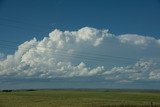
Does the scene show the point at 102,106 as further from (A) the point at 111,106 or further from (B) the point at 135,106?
(B) the point at 135,106

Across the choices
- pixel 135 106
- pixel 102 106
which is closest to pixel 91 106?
pixel 102 106

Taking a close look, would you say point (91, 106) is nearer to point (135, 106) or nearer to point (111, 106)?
point (111, 106)

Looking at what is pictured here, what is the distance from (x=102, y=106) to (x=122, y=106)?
269 cm

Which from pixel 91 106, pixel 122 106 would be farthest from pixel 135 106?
pixel 91 106

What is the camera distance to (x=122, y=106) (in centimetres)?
4638

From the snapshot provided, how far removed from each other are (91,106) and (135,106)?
589cm

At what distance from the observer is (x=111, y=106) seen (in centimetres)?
4681

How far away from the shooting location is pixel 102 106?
46312mm

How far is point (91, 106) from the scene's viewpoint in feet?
152

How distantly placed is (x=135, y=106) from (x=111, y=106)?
3.22 m

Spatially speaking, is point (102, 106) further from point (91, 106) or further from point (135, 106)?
point (135, 106)

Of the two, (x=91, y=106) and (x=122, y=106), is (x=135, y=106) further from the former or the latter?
(x=91, y=106)

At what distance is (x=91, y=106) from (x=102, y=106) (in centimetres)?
148

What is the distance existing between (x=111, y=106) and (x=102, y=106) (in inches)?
53.3
